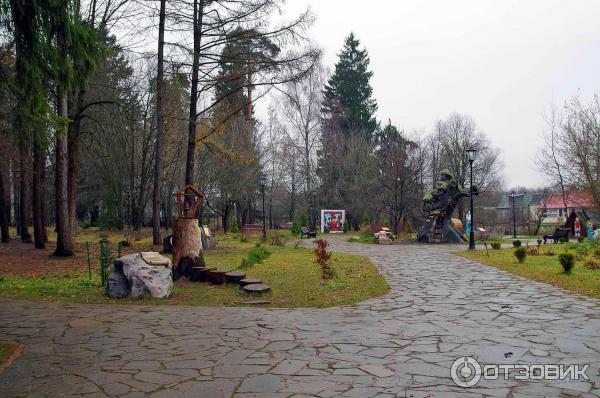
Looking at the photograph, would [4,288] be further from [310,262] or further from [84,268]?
[310,262]

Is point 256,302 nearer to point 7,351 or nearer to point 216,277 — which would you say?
point 216,277

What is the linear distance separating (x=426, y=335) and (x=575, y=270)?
8417 millimetres

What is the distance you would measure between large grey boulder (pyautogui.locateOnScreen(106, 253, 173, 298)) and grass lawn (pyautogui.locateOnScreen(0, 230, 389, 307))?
19 centimetres

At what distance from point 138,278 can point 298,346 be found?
435 centimetres

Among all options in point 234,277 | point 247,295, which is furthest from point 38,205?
point 247,295

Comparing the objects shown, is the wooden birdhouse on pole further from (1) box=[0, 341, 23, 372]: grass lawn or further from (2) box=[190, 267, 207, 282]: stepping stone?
(1) box=[0, 341, 23, 372]: grass lawn

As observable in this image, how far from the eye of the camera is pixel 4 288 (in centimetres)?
995

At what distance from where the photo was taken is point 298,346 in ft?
18.0

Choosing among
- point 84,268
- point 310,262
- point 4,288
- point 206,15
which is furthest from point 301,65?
point 4,288

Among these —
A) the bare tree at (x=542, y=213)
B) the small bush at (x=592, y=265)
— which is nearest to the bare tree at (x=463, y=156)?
the bare tree at (x=542, y=213)

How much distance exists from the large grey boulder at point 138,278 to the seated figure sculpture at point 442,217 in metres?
17.7

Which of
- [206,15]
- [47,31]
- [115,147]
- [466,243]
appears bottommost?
[466,243]

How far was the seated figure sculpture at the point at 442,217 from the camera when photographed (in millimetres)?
24281

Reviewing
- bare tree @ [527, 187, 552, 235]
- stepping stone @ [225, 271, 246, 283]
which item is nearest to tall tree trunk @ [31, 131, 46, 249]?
stepping stone @ [225, 271, 246, 283]
